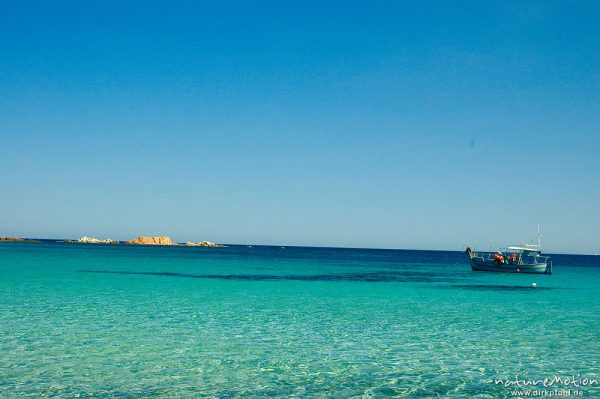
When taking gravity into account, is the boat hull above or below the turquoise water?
above

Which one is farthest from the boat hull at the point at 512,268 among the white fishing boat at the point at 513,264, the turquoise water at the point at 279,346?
the turquoise water at the point at 279,346

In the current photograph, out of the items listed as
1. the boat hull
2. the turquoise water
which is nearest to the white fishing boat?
the boat hull

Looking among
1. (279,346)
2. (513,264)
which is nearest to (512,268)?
(513,264)

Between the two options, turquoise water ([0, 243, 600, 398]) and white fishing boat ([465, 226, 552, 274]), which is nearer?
turquoise water ([0, 243, 600, 398])

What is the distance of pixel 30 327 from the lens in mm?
17625

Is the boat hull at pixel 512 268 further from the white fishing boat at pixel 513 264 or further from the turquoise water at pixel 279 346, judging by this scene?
the turquoise water at pixel 279 346

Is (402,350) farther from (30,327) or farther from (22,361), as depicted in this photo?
(30,327)

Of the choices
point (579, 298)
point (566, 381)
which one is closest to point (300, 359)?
point (566, 381)

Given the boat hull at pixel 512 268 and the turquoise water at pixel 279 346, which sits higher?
the boat hull at pixel 512 268

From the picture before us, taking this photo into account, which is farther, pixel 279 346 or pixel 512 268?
pixel 512 268

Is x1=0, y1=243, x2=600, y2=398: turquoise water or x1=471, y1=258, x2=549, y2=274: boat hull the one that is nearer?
x1=0, y1=243, x2=600, y2=398: turquoise water

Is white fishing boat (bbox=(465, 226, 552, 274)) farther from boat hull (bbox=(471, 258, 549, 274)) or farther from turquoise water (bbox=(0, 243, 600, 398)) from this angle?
turquoise water (bbox=(0, 243, 600, 398))

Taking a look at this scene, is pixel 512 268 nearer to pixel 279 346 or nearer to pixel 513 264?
pixel 513 264

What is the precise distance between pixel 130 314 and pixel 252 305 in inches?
240
